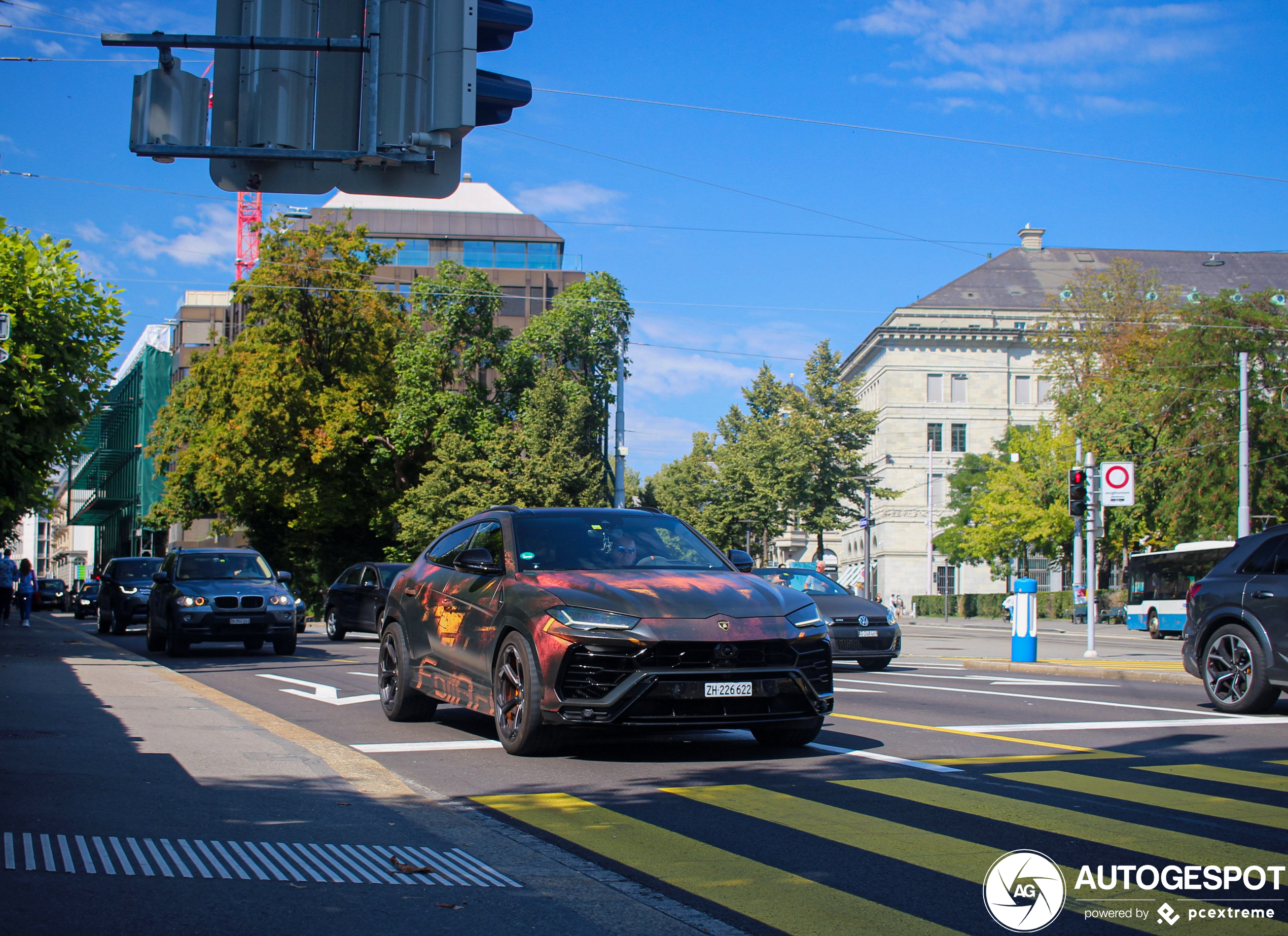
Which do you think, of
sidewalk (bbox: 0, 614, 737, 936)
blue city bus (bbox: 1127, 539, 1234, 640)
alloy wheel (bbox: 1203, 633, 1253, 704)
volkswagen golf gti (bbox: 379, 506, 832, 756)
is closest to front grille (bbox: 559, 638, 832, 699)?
volkswagen golf gti (bbox: 379, 506, 832, 756)

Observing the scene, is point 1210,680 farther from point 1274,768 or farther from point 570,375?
point 570,375

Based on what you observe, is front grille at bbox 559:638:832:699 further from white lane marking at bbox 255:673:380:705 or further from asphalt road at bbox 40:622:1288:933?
white lane marking at bbox 255:673:380:705

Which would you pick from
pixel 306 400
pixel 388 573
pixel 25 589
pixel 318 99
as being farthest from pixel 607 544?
pixel 306 400

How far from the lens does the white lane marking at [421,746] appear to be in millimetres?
8812

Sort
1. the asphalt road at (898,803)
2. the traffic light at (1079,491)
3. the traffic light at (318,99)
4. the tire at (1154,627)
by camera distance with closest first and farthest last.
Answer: the asphalt road at (898,803) < the traffic light at (318,99) < the traffic light at (1079,491) < the tire at (1154,627)

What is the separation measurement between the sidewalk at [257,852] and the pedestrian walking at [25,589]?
29665mm

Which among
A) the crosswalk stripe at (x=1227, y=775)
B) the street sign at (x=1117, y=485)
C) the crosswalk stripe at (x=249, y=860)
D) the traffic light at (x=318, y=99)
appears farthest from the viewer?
the street sign at (x=1117, y=485)

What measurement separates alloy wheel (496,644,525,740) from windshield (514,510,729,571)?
0.68 metres

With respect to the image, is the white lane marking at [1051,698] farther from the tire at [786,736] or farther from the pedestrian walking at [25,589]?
the pedestrian walking at [25,589]

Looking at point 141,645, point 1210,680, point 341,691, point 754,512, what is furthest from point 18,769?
point 754,512

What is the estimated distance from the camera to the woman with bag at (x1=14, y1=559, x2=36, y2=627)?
1416 inches

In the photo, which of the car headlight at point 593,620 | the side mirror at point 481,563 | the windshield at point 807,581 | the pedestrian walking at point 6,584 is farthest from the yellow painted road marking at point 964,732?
the pedestrian walking at point 6,584

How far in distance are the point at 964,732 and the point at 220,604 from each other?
42.7 ft

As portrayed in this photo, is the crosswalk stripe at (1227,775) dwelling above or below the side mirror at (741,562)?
below
